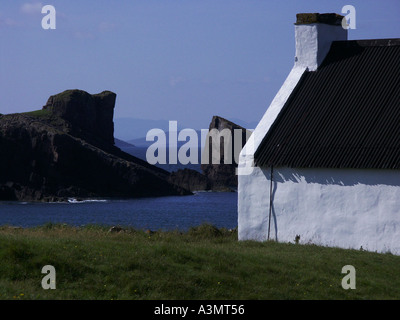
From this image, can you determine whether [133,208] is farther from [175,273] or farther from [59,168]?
[175,273]

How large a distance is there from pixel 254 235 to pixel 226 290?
26.7 feet

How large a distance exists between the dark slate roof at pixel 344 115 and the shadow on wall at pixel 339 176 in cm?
19

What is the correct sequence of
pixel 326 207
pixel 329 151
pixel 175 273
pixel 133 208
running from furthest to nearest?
pixel 133 208 → pixel 329 151 → pixel 326 207 → pixel 175 273

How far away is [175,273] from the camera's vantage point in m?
12.9

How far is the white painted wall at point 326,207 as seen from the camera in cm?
1830

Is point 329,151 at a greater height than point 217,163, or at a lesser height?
lesser

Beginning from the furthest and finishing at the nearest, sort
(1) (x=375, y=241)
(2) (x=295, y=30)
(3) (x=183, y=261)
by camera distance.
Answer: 1. (2) (x=295, y=30)
2. (1) (x=375, y=241)
3. (3) (x=183, y=261)

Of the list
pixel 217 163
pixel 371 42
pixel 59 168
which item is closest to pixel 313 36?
pixel 371 42

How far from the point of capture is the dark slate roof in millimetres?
19031

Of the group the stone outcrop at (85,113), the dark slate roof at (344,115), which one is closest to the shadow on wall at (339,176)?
the dark slate roof at (344,115)

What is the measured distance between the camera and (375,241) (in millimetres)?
18453

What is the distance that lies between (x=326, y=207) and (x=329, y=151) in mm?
1632
